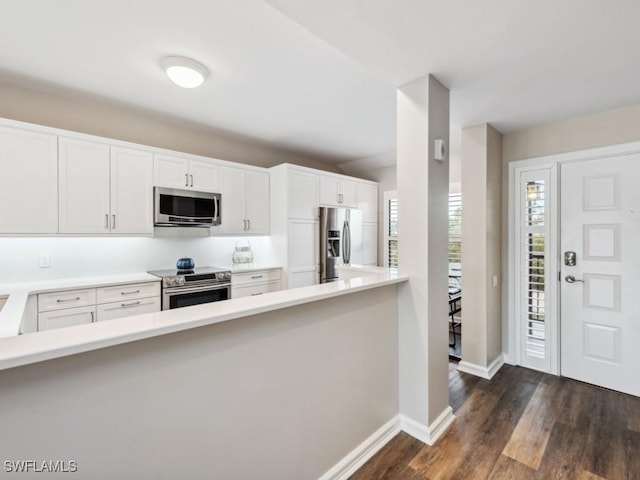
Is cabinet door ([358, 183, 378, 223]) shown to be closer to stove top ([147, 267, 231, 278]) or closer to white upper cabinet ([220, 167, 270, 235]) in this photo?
white upper cabinet ([220, 167, 270, 235])

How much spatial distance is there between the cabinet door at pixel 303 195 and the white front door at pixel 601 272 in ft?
8.90

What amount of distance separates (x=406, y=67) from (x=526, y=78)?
34.1 inches

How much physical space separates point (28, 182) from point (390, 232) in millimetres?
4360

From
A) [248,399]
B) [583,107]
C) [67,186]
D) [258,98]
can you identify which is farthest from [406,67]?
[67,186]

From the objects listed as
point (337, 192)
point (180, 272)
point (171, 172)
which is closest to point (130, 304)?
point (180, 272)

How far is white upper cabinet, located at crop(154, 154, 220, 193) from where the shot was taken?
3.22m

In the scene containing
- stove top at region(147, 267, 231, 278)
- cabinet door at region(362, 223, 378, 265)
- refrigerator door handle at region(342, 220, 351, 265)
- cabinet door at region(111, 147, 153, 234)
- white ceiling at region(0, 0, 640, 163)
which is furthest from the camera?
cabinet door at region(362, 223, 378, 265)

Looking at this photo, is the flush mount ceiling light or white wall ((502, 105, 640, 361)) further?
white wall ((502, 105, 640, 361))

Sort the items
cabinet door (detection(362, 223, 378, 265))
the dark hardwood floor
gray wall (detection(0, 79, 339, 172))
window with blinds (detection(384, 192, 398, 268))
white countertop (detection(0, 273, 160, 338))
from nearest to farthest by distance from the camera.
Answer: white countertop (detection(0, 273, 160, 338))
the dark hardwood floor
gray wall (detection(0, 79, 339, 172))
cabinet door (detection(362, 223, 378, 265))
window with blinds (detection(384, 192, 398, 268))

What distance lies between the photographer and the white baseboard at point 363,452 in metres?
1.67

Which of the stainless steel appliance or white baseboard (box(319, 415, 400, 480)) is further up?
the stainless steel appliance

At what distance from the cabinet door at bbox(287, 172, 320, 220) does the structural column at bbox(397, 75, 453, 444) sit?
2.05m

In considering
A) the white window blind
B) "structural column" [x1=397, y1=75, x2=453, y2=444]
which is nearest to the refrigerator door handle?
the white window blind

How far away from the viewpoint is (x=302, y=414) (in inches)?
59.6
